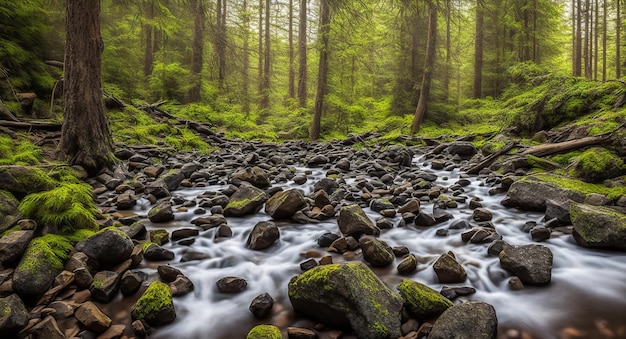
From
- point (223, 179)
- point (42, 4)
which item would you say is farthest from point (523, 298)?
point (42, 4)

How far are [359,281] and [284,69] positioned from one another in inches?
1274

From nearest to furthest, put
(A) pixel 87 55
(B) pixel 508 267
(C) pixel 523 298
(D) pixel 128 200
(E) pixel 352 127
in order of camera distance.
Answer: (C) pixel 523 298 < (B) pixel 508 267 < (D) pixel 128 200 < (A) pixel 87 55 < (E) pixel 352 127

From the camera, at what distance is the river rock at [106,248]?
3.49 m

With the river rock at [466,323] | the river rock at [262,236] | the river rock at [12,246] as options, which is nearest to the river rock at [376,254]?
the river rock at [466,323]

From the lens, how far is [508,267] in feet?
11.1

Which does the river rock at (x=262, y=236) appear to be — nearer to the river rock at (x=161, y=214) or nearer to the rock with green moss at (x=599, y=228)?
the river rock at (x=161, y=214)

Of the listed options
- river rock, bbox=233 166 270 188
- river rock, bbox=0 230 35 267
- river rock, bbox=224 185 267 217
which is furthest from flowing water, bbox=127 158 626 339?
river rock, bbox=233 166 270 188

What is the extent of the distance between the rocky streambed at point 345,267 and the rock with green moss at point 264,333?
0.05 feet

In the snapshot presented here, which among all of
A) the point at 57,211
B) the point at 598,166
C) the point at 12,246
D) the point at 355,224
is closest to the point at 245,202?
the point at 355,224

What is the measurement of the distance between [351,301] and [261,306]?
851 millimetres

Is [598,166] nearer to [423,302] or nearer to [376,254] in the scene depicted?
[376,254]

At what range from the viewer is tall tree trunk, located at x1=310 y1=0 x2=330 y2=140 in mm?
13836

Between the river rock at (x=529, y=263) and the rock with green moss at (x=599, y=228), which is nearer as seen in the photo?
the river rock at (x=529, y=263)

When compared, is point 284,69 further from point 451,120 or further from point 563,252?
point 563,252
